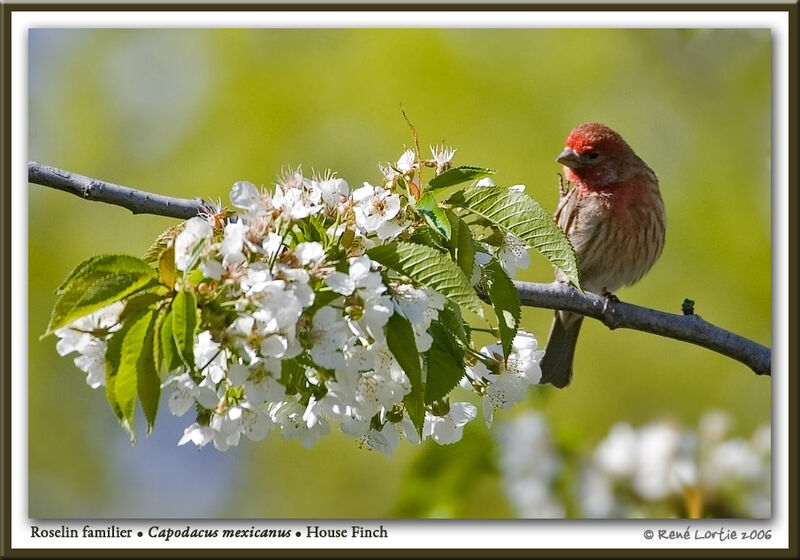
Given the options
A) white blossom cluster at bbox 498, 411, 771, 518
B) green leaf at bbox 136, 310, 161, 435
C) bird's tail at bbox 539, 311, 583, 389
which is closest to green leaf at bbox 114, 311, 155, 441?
green leaf at bbox 136, 310, 161, 435

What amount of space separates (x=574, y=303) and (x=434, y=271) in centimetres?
108

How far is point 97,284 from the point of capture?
1845 mm

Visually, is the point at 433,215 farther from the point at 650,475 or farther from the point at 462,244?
the point at 650,475

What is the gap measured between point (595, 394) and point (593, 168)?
1451mm

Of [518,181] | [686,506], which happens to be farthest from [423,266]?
[518,181]

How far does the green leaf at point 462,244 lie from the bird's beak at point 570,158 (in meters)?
2.48

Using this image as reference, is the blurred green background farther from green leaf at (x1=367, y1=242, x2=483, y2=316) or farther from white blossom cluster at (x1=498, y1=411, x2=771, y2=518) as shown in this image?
green leaf at (x1=367, y1=242, x2=483, y2=316)

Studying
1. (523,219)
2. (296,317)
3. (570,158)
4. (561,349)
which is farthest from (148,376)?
(561,349)

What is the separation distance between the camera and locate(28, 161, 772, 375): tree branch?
106 inches

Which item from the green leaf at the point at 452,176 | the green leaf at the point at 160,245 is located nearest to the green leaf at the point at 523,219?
the green leaf at the point at 452,176

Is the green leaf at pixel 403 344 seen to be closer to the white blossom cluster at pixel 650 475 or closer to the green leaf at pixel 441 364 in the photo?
the green leaf at pixel 441 364

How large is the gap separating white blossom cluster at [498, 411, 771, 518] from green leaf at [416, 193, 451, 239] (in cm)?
185

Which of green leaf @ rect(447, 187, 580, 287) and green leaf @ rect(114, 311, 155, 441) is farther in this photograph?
green leaf @ rect(447, 187, 580, 287)

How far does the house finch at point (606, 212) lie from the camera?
4.55m
